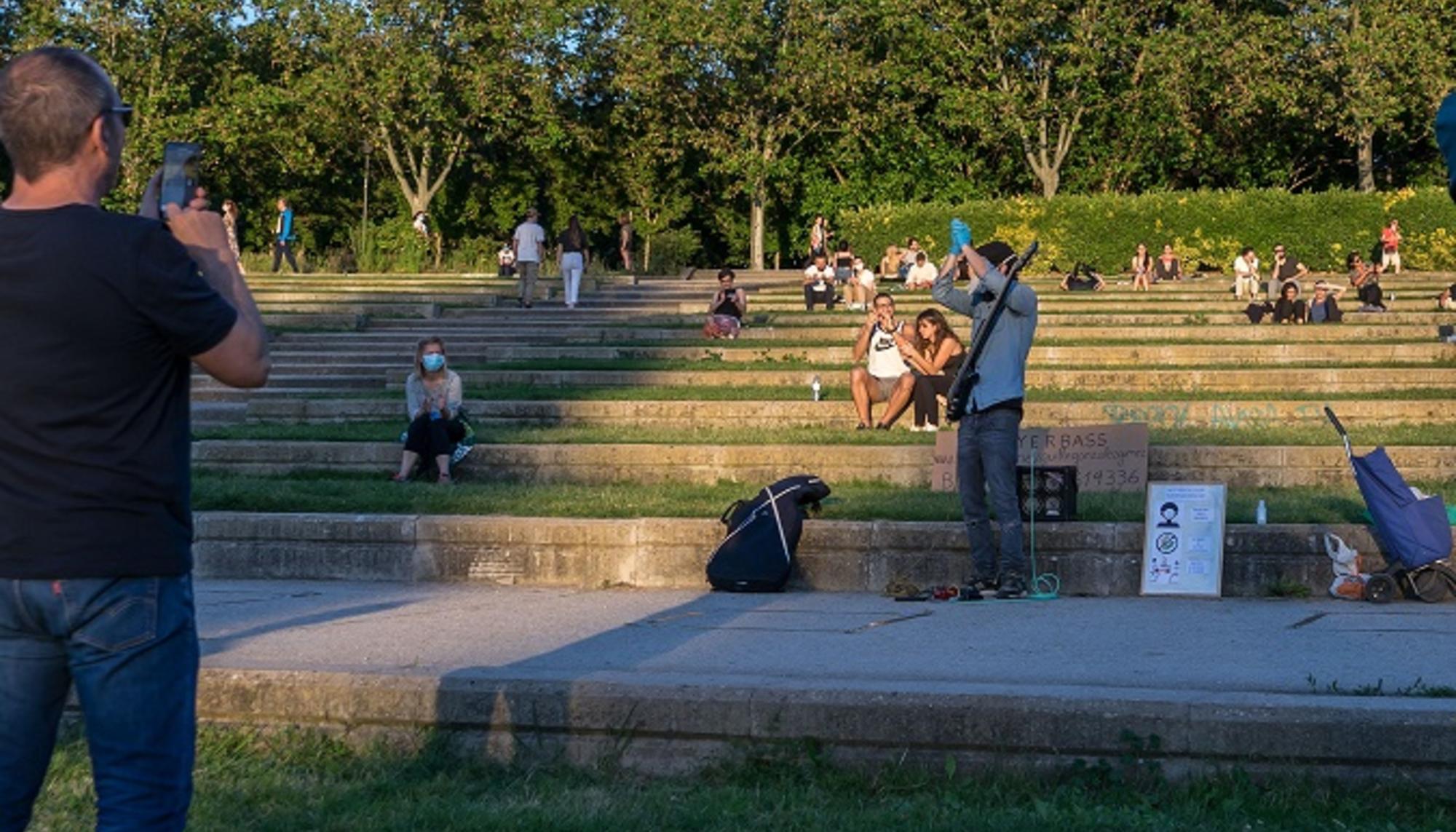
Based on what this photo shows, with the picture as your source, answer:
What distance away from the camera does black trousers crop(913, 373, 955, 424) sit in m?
17.0

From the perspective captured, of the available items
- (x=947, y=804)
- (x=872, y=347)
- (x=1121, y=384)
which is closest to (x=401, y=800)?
(x=947, y=804)

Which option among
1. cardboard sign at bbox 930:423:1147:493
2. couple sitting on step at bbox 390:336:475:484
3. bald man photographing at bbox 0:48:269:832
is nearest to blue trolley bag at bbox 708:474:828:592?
cardboard sign at bbox 930:423:1147:493

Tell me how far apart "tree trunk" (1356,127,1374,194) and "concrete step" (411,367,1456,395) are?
25.1m

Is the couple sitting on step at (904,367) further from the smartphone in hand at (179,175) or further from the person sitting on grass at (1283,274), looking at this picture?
the person sitting on grass at (1283,274)

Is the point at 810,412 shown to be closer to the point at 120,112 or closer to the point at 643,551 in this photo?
the point at 643,551

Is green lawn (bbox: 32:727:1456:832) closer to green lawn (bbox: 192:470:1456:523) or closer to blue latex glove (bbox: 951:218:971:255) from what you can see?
blue latex glove (bbox: 951:218:971:255)

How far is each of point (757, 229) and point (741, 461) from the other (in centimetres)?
3447

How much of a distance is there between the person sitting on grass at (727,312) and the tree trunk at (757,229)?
22.4 m

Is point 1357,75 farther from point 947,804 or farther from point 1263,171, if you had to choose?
point 947,804

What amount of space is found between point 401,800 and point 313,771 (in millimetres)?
650

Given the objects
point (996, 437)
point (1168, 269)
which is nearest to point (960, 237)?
point (996, 437)

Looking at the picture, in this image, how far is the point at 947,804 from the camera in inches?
250

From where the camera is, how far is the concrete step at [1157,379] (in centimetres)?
1994

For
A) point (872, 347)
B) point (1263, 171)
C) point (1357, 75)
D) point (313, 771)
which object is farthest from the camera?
point (1263, 171)
